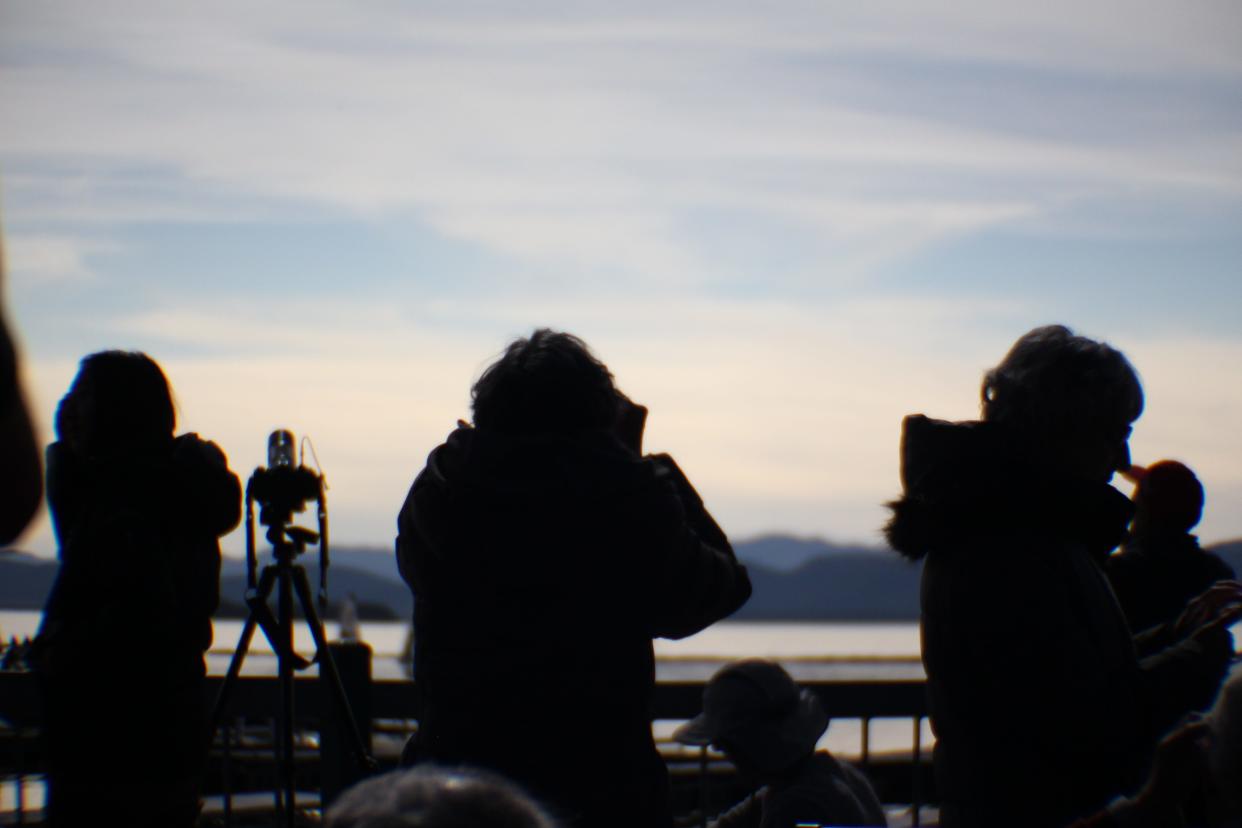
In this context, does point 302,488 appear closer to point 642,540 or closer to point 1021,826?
point 642,540

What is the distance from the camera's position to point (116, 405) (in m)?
4.05

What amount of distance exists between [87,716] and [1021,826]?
2.33 m

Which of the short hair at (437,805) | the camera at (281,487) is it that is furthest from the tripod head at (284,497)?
the short hair at (437,805)

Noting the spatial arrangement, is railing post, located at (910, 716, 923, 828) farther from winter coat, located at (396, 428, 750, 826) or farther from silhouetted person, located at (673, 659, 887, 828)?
winter coat, located at (396, 428, 750, 826)

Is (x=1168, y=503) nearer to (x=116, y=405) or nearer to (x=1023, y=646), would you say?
(x=1023, y=646)

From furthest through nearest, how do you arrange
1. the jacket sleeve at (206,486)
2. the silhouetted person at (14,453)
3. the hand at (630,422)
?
the jacket sleeve at (206,486) → the hand at (630,422) → the silhouetted person at (14,453)

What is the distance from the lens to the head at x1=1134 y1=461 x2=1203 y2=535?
4.80 m

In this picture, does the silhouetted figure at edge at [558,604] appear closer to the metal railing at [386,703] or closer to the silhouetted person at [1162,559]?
the metal railing at [386,703]

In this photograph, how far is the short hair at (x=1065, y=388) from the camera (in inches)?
130

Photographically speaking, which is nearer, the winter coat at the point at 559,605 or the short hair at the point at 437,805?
the short hair at the point at 437,805

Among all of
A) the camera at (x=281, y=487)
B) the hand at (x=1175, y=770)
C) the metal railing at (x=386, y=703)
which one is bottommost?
the metal railing at (x=386, y=703)

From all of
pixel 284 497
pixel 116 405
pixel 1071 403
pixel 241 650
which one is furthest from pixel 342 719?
pixel 1071 403

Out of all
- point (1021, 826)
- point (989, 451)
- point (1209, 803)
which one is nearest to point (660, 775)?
point (1021, 826)

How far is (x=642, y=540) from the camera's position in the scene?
3.25 meters
